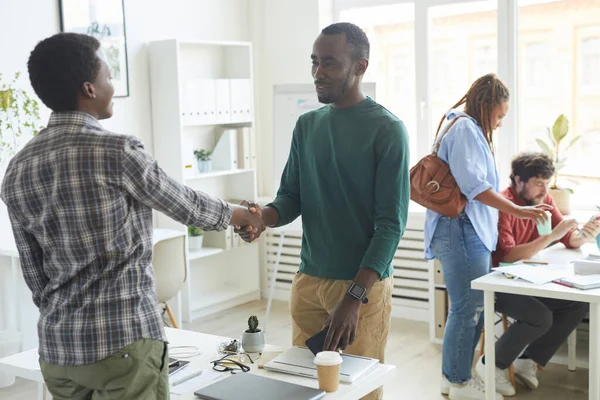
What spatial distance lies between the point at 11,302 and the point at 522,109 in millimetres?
3274

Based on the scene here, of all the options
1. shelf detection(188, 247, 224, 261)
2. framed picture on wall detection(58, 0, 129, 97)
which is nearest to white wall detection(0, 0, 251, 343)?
framed picture on wall detection(58, 0, 129, 97)

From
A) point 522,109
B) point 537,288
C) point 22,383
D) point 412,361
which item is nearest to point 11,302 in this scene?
point 22,383

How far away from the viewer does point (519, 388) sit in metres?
3.72

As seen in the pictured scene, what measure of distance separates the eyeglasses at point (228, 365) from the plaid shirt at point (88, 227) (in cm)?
61

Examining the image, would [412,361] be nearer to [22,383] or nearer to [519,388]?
[519,388]

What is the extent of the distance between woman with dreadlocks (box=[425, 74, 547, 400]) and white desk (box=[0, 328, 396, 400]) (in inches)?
53.3

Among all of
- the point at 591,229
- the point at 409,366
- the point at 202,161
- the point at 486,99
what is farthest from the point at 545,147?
the point at 202,161

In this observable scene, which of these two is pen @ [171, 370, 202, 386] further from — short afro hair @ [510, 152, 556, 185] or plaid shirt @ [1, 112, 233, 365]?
short afro hair @ [510, 152, 556, 185]

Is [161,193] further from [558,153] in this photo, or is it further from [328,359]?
[558,153]

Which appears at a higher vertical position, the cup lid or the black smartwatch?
the black smartwatch

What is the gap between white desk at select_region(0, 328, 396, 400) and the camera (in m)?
1.95

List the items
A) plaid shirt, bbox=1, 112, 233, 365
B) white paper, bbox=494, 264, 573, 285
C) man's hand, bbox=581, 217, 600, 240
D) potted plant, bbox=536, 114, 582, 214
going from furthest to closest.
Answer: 1. potted plant, bbox=536, 114, 582, 214
2. man's hand, bbox=581, 217, 600, 240
3. white paper, bbox=494, 264, 573, 285
4. plaid shirt, bbox=1, 112, 233, 365

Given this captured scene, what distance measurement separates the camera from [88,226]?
1.51 metres

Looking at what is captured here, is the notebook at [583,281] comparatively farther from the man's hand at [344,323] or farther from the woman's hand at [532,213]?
the man's hand at [344,323]
